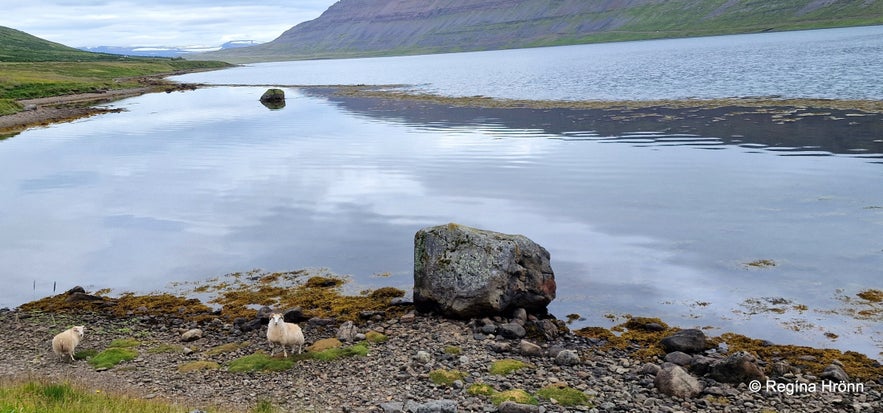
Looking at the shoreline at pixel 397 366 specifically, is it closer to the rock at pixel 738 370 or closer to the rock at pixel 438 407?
the rock at pixel 738 370

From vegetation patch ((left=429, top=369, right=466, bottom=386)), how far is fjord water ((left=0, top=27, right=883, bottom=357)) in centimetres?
608

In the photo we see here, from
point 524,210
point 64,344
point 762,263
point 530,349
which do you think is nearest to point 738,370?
point 530,349

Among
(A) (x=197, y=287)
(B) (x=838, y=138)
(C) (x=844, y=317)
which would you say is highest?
(B) (x=838, y=138)

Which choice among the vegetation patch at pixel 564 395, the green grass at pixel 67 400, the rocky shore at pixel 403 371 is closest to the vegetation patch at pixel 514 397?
the rocky shore at pixel 403 371

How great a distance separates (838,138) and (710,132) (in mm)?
9879

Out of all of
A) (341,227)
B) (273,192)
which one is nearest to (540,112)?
(273,192)

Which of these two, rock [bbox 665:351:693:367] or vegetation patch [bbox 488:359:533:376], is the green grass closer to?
vegetation patch [bbox 488:359:533:376]

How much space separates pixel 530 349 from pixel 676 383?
4235mm

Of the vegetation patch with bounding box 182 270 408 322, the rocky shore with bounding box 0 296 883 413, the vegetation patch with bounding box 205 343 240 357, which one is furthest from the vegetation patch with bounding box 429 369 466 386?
the vegetation patch with bounding box 205 343 240 357

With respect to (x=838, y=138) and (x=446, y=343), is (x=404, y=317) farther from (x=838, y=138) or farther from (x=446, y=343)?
(x=838, y=138)

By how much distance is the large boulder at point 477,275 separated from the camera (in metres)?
21.2

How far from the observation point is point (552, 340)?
19453mm

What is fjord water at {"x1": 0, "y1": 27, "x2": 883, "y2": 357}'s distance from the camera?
73.9 feet

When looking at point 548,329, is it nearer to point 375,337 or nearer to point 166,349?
point 375,337
